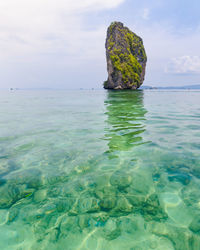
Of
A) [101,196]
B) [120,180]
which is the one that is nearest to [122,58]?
[120,180]

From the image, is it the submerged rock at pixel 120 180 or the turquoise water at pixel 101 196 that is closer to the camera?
the turquoise water at pixel 101 196

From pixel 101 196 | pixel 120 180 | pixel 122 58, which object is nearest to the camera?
pixel 101 196

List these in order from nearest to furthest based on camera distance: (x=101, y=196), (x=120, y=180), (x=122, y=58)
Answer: (x=101, y=196), (x=120, y=180), (x=122, y=58)

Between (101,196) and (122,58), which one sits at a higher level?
(122,58)

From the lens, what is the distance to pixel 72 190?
9.96 feet

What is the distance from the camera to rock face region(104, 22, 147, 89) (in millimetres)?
63278

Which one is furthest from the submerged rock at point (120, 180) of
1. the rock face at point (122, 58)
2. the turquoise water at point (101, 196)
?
the rock face at point (122, 58)

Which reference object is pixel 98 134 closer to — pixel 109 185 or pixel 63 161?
pixel 63 161

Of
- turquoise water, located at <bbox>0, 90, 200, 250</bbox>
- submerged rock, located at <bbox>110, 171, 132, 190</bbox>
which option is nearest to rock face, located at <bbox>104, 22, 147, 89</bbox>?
turquoise water, located at <bbox>0, 90, 200, 250</bbox>

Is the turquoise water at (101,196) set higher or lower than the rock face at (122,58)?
lower

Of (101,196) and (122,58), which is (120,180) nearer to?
(101,196)

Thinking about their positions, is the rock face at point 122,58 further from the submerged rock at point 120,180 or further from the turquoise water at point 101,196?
the submerged rock at point 120,180

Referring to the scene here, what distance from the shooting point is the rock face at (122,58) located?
6328 cm

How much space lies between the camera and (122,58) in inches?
2532
